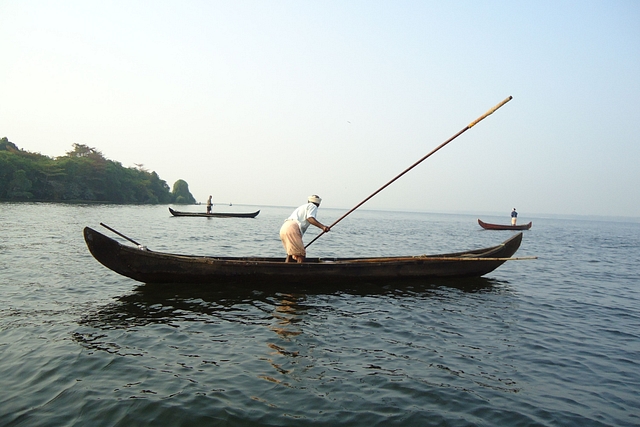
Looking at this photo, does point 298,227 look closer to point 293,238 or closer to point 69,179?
point 293,238

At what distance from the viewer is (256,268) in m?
9.50

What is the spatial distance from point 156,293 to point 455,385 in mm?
6799

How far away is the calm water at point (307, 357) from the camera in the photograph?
423cm

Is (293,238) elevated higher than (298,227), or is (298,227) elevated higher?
(298,227)

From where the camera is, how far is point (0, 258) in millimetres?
12297

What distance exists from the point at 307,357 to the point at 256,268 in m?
4.12

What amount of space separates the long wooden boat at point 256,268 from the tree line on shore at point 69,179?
60.5 metres

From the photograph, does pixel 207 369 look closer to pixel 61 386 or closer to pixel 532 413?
pixel 61 386

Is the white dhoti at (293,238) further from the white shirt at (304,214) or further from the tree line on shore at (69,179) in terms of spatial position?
the tree line on shore at (69,179)

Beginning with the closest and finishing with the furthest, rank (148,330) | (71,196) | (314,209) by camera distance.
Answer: (148,330)
(314,209)
(71,196)

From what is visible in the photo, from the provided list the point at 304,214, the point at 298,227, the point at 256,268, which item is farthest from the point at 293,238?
the point at 256,268

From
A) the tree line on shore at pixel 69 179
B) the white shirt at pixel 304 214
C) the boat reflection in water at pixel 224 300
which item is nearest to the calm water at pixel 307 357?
the boat reflection in water at pixel 224 300

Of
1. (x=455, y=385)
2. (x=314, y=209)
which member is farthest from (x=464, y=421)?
(x=314, y=209)

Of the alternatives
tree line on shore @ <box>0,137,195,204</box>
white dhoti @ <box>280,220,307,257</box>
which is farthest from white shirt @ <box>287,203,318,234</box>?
tree line on shore @ <box>0,137,195,204</box>
